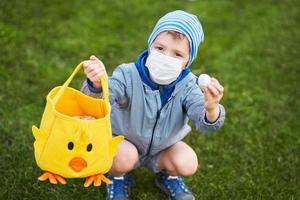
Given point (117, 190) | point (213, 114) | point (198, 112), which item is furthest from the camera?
point (117, 190)

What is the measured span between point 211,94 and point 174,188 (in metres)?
0.73

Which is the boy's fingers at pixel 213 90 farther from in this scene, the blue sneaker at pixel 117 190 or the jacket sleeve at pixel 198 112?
the blue sneaker at pixel 117 190

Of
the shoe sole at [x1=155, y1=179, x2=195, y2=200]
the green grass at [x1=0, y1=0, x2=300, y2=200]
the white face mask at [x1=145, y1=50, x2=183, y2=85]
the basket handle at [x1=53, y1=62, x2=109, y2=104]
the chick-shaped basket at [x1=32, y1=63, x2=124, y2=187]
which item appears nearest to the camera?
the chick-shaped basket at [x1=32, y1=63, x2=124, y2=187]

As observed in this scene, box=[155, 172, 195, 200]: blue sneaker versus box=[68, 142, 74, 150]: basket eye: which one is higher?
box=[68, 142, 74, 150]: basket eye

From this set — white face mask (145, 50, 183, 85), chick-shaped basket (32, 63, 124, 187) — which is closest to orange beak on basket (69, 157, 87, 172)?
chick-shaped basket (32, 63, 124, 187)

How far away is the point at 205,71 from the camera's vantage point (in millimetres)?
4129

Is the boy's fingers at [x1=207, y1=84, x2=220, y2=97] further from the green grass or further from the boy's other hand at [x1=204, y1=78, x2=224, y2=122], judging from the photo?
the green grass

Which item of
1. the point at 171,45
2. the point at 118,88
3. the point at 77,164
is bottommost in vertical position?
the point at 77,164

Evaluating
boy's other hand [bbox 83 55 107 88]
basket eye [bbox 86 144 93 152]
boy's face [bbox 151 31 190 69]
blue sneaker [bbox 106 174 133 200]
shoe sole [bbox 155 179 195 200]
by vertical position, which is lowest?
shoe sole [bbox 155 179 195 200]

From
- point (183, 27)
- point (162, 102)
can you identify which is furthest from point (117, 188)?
point (183, 27)

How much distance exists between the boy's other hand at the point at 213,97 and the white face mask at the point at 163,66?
21cm

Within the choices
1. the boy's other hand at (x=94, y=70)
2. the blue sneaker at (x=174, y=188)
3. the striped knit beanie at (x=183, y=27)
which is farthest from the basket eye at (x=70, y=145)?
the blue sneaker at (x=174, y=188)

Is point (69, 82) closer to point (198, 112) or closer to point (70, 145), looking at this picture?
point (70, 145)

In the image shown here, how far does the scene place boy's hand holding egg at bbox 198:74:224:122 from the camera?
2232 millimetres
